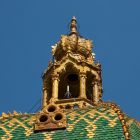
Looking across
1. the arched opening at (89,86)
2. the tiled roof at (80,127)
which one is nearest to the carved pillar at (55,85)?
the arched opening at (89,86)

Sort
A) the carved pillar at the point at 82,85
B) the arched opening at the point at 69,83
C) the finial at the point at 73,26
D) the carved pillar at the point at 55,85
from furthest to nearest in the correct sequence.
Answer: the finial at the point at 73,26 < the arched opening at the point at 69,83 < the carved pillar at the point at 55,85 < the carved pillar at the point at 82,85

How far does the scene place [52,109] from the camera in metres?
27.1

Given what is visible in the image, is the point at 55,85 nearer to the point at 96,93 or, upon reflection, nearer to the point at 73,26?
the point at 96,93

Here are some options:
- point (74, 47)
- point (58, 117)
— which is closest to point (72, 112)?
point (58, 117)

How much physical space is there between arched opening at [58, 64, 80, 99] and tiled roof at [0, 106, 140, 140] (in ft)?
18.2

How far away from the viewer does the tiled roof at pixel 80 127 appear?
83.6ft

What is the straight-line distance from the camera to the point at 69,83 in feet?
111

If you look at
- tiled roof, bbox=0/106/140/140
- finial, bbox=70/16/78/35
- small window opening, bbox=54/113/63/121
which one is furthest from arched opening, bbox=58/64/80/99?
small window opening, bbox=54/113/63/121

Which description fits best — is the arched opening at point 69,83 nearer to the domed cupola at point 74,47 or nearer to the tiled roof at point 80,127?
the domed cupola at point 74,47

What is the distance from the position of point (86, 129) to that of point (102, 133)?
620 millimetres

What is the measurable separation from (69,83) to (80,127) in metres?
7.89

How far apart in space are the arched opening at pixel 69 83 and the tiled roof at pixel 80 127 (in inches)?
218

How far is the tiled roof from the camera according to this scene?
25.5m

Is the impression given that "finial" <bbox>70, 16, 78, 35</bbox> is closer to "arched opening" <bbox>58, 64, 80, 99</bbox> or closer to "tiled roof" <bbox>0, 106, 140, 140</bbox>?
"arched opening" <bbox>58, 64, 80, 99</bbox>
